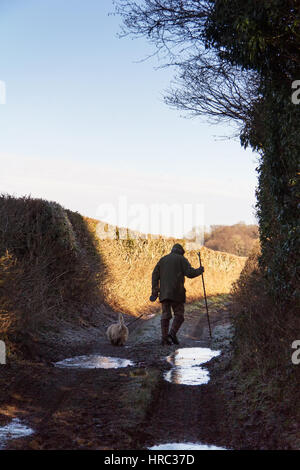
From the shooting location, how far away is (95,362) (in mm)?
9617

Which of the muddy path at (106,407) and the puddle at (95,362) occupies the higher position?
the muddy path at (106,407)

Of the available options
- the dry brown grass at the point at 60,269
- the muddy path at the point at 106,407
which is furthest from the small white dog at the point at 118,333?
the muddy path at the point at 106,407

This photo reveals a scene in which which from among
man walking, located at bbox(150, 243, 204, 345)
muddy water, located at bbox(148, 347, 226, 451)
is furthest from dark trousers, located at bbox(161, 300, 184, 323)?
muddy water, located at bbox(148, 347, 226, 451)

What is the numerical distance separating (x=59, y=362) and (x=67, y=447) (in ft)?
15.5

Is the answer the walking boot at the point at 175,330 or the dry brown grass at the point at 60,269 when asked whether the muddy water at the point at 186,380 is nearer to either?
the walking boot at the point at 175,330

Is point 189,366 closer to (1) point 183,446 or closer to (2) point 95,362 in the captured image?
(2) point 95,362

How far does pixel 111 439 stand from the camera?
4988 millimetres

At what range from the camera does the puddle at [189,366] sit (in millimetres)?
8114

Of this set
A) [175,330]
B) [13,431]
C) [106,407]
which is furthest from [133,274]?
[13,431]

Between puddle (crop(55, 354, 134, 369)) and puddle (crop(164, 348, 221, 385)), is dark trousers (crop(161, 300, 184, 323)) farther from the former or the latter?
puddle (crop(55, 354, 134, 369))

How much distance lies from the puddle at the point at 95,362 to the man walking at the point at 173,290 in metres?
2.25

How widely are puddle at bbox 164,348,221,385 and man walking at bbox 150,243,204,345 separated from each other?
2.91 feet
